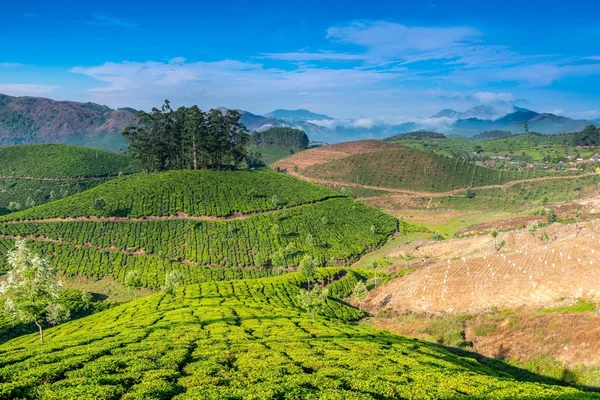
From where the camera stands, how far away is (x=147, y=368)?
2425 centimetres

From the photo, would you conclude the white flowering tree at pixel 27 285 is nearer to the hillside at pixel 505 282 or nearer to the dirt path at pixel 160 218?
the hillside at pixel 505 282

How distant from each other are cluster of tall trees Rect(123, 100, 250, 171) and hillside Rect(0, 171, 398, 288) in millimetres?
15228

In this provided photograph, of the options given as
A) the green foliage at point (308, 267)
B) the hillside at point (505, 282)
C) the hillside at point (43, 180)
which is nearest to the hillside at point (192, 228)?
the green foliage at point (308, 267)

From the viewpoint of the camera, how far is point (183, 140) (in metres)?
152

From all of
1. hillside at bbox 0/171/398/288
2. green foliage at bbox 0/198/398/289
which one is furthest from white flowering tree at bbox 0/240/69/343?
hillside at bbox 0/171/398/288

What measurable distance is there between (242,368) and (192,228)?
93822 millimetres

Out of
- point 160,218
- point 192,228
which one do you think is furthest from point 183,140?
point 192,228

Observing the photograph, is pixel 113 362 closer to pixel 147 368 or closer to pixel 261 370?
pixel 147 368

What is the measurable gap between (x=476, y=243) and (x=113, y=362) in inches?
4113

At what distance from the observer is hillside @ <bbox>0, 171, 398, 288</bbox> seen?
100 m

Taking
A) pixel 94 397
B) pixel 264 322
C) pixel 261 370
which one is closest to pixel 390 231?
pixel 264 322

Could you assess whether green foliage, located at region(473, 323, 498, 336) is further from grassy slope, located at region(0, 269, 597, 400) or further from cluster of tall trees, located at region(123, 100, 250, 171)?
cluster of tall trees, located at region(123, 100, 250, 171)

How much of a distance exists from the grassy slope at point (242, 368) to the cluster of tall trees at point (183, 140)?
115023 mm

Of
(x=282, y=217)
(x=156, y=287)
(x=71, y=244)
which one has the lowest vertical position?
(x=156, y=287)
